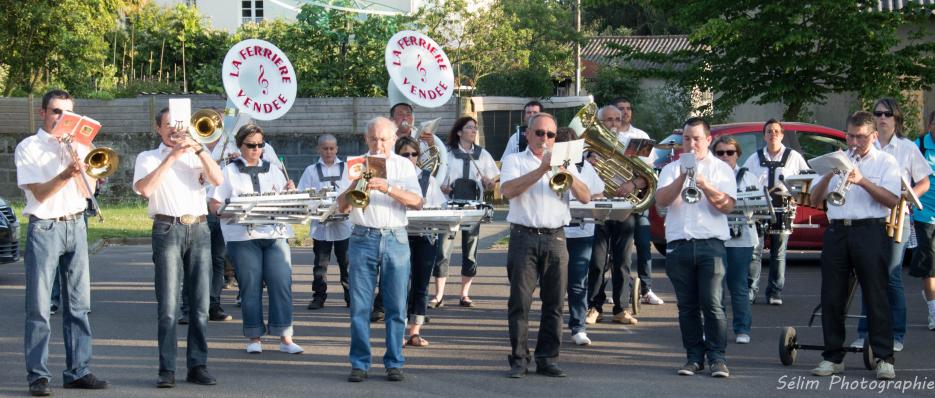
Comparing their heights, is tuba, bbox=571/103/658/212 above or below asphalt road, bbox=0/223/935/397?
above

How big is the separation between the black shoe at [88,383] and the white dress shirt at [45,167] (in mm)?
1072

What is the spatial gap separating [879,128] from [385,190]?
379cm

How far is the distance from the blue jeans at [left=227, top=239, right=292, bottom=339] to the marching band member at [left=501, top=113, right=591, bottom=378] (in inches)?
70.4

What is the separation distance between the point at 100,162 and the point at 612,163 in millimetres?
4044

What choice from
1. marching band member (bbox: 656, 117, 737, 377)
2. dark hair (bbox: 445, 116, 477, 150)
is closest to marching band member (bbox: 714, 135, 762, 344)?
marching band member (bbox: 656, 117, 737, 377)

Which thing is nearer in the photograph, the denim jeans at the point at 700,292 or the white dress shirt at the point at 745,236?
the denim jeans at the point at 700,292

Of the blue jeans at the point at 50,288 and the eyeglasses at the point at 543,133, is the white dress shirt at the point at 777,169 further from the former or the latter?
the blue jeans at the point at 50,288

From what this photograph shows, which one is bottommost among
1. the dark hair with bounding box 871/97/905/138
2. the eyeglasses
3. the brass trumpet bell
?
the brass trumpet bell

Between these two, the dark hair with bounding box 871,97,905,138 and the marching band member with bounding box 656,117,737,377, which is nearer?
the marching band member with bounding box 656,117,737,377

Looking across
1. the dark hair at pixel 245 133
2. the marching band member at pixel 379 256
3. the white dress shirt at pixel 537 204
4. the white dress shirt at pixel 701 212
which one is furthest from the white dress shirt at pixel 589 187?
the dark hair at pixel 245 133

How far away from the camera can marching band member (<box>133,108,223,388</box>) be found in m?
8.03

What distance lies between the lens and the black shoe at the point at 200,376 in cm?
829

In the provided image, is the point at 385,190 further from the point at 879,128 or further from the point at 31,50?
the point at 31,50

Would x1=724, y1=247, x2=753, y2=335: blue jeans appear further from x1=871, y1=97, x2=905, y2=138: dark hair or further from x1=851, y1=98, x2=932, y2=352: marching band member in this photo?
x1=871, y1=97, x2=905, y2=138: dark hair
